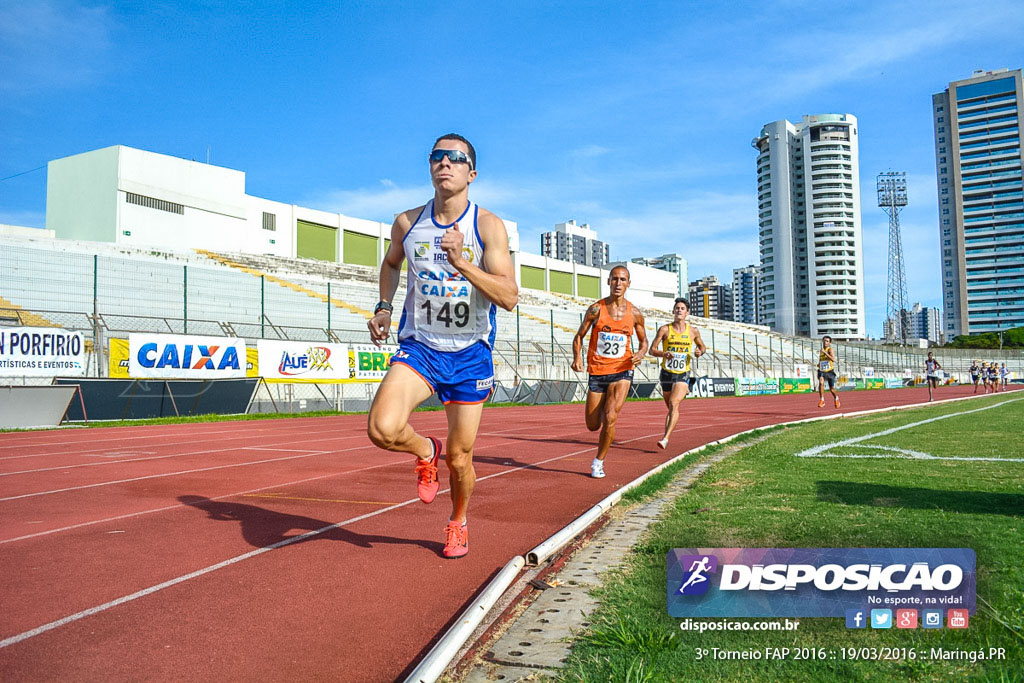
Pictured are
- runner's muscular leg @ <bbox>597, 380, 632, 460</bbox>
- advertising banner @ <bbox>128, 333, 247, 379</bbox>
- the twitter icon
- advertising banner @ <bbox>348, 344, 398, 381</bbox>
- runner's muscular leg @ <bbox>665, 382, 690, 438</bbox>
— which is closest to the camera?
the twitter icon

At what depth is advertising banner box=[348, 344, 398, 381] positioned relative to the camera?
77.8 feet

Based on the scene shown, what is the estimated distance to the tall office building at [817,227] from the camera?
132 meters

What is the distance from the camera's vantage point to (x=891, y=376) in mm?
59500

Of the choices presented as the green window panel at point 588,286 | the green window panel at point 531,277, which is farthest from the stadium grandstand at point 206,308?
the green window panel at point 588,286

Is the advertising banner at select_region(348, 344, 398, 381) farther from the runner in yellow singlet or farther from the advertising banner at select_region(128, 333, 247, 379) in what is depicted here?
the runner in yellow singlet

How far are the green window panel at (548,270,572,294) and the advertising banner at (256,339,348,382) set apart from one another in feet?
181

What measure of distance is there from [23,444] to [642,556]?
11662mm

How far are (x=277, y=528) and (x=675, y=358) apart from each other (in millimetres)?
6418

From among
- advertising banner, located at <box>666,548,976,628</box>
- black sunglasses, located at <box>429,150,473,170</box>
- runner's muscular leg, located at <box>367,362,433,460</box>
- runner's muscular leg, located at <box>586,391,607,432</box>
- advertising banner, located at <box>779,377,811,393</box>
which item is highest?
black sunglasses, located at <box>429,150,473,170</box>

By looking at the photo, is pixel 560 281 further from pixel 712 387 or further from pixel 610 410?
pixel 610 410

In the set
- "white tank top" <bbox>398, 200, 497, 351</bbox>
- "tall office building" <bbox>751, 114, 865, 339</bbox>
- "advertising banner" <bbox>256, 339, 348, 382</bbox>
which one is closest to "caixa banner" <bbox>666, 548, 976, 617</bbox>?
"white tank top" <bbox>398, 200, 497, 351</bbox>

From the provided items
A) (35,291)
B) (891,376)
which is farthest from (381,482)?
(891,376)

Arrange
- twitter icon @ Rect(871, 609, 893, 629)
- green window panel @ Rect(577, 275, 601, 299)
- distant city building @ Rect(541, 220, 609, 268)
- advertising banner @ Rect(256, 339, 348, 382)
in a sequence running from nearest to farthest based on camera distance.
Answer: twitter icon @ Rect(871, 609, 893, 629)
advertising banner @ Rect(256, 339, 348, 382)
green window panel @ Rect(577, 275, 601, 299)
distant city building @ Rect(541, 220, 609, 268)

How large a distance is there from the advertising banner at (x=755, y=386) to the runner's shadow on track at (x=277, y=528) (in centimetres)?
3708
